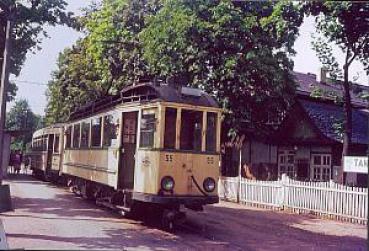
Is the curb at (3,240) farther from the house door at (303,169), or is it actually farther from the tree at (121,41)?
the tree at (121,41)

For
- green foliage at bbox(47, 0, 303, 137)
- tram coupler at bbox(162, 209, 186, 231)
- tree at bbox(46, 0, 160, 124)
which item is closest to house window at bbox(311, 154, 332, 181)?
green foliage at bbox(47, 0, 303, 137)

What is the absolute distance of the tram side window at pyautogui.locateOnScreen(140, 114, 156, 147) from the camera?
39.5ft

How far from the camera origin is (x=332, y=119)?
25172 mm

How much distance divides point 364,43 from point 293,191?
231 inches

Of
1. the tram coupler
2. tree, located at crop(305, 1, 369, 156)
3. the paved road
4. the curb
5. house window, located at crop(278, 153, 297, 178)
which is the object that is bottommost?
the paved road

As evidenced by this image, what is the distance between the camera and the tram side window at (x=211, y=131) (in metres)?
12.5

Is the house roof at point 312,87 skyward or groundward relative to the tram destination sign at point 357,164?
skyward

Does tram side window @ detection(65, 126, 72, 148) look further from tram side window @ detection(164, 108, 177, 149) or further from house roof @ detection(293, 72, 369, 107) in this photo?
house roof @ detection(293, 72, 369, 107)

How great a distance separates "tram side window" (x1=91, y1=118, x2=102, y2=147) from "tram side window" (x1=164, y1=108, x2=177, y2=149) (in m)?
4.22

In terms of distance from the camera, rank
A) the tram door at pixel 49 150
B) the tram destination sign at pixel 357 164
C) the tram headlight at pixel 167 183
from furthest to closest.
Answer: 1. the tram door at pixel 49 150
2. the tram headlight at pixel 167 183
3. the tram destination sign at pixel 357 164

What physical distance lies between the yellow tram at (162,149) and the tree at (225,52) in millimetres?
8502

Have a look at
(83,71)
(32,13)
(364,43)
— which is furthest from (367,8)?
(83,71)

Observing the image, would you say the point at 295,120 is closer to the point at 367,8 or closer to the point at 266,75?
the point at 266,75

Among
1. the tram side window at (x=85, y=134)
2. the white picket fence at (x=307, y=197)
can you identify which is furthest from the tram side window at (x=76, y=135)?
the white picket fence at (x=307, y=197)
